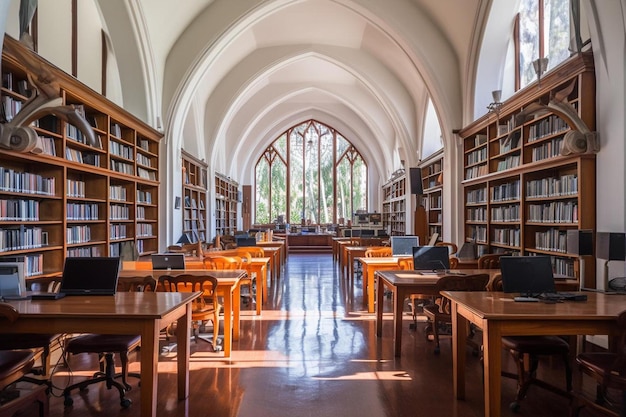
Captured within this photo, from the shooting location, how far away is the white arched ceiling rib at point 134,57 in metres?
6.94

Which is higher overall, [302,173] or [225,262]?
[302,173]

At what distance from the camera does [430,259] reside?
4641 millimetres

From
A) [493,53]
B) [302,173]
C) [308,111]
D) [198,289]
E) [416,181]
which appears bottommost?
[198,289]

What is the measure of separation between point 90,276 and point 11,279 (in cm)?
50

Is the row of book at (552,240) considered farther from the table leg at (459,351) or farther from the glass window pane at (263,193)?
the glass window pane at (263,193)

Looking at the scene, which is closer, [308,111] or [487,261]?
[487,261]

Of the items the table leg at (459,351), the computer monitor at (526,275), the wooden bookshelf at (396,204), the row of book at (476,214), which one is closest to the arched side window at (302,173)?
the wooden bookshelf at (396,204)

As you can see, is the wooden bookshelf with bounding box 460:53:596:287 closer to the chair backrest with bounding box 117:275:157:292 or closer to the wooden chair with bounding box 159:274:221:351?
the wooden chair with bounding box 159:274:221:351

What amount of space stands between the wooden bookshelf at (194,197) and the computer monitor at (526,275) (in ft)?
26.1

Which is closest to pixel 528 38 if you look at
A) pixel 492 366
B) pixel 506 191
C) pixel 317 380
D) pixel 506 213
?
pixel 506 191

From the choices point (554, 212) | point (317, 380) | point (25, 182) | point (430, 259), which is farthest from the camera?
point (554, 212)

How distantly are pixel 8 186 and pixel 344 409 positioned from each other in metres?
3.83

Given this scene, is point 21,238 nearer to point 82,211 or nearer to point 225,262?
point 82,211

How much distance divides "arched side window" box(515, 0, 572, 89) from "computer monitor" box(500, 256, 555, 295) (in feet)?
11.5
